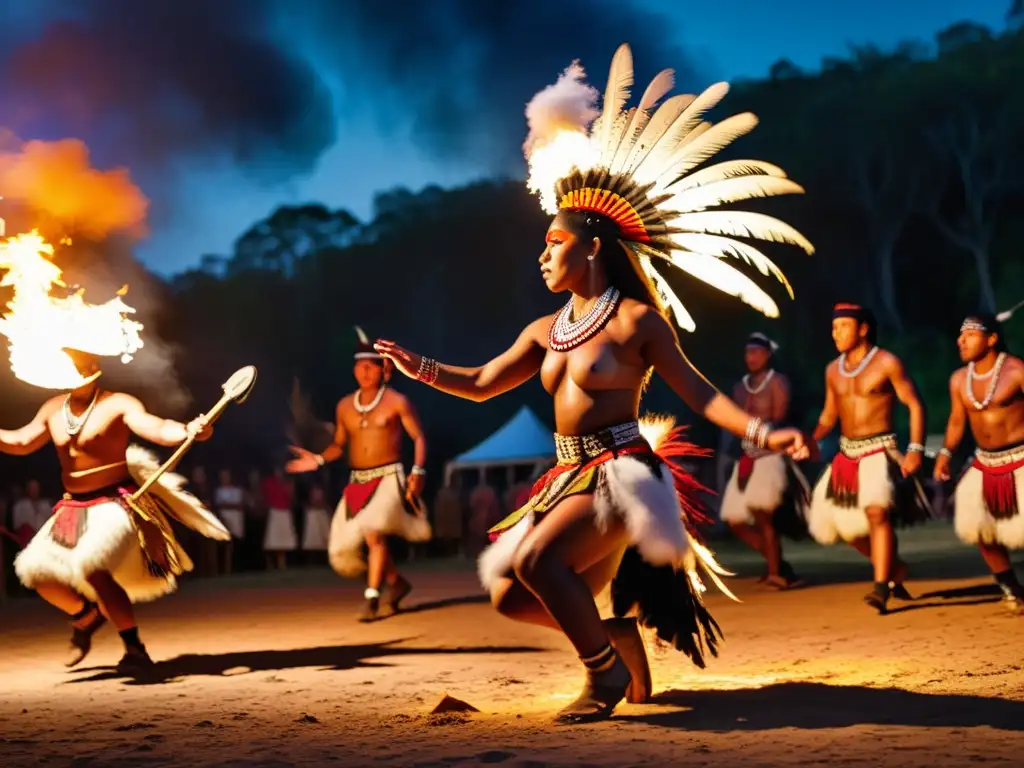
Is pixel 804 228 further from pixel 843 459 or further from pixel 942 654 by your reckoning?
pixel 942 654

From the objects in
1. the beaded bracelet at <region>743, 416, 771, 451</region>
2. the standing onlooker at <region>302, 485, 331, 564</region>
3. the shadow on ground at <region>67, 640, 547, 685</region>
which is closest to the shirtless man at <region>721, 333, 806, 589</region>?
the shadow on ground at <region>67, 640, 547, 685</region>

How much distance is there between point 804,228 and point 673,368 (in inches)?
1279

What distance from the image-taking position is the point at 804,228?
3625 centimetres

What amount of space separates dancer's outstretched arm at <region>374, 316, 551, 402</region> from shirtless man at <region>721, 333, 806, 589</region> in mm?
4872

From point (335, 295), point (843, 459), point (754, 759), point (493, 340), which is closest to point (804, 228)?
point (493, 340)

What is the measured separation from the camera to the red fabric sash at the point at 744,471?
10.2 m

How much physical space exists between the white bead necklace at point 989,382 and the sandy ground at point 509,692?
127 cm

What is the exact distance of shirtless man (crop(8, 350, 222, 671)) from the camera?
254 inches

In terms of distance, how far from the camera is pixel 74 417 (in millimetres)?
6625

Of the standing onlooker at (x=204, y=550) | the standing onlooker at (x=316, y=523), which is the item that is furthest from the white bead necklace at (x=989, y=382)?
the standing onlooker at (x=316, y=523)

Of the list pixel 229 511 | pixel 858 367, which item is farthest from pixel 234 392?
pixel 229 511

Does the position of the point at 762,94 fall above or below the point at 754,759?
above

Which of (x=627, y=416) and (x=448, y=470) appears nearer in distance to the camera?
(x=627, y=416)

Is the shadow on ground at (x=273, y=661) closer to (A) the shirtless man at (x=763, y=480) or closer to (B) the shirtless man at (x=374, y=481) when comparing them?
(B) the shirtless man at (x=374, y=481)
